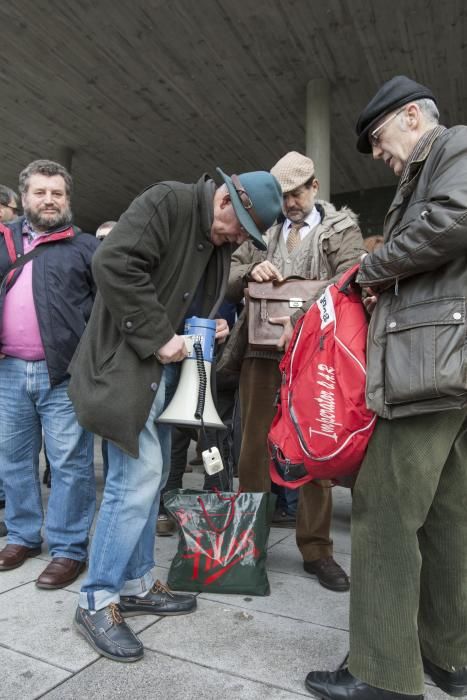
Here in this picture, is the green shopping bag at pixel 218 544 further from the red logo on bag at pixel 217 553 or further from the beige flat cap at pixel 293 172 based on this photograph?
the beige flat cap at pixel 293 172

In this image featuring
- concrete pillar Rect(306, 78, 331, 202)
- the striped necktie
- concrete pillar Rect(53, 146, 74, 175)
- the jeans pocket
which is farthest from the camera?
concrete pillar Rect(53, 146, 74, 175)

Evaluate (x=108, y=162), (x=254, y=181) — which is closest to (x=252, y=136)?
(x=108, y=162)

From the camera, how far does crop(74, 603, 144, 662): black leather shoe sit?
212 cm

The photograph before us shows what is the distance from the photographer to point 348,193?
13.4 m

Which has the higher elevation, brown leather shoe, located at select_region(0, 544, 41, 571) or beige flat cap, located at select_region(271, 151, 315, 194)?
beige flat cap, located at select_region(271, 151, 315, 194)

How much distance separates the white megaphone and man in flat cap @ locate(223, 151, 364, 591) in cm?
52

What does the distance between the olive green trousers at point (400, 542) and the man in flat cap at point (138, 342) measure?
825 mm

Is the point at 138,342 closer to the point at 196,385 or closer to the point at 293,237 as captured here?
the point at 196,385

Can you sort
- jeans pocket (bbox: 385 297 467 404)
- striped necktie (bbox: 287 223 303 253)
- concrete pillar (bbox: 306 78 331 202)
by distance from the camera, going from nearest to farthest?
jeans pocket (bbox: 385 297 467 404), striped necktie (bbox: 287 223 303 253), concrete pillar (bbox: 306 78 331 202)

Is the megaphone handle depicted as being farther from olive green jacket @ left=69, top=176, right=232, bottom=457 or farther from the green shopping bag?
the green shopping bag

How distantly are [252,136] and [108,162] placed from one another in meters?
3.28

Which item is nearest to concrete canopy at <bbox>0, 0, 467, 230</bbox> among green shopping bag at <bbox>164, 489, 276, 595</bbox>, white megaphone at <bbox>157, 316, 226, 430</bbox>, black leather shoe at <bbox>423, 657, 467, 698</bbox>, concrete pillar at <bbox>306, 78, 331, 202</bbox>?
concrete pillar at <bbox>306, 78, 331, 202</bbox>

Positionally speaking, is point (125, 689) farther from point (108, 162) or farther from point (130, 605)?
point (108, 162)

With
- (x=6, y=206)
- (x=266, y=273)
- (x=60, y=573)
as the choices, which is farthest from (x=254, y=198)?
(x=6, y=206)
